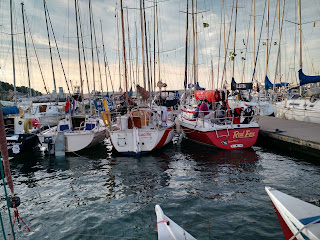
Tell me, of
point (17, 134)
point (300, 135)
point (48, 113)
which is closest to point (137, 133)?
point (17, 134)

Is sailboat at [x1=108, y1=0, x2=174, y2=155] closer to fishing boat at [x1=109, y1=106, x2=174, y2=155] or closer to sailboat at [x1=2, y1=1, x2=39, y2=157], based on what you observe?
fishing boat at [x1=109, y1=106, x2=174, y2=155]

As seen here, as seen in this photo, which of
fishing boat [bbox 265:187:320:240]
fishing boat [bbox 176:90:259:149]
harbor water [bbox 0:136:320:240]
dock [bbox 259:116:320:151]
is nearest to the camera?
fishing boat [bbox 265:187:320:240]

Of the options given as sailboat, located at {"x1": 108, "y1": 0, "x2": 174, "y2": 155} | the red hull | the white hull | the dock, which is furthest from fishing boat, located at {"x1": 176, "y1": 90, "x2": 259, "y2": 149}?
the white hull

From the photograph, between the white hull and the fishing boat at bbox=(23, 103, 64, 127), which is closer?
the white hull

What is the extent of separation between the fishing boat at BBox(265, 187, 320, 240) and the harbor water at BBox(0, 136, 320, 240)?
1.03 meters

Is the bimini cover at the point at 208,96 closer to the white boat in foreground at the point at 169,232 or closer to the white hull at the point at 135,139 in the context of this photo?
the white hull at the point at 135,139

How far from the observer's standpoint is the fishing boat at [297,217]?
3.86m

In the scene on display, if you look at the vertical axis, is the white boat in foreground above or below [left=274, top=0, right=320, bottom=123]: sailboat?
below

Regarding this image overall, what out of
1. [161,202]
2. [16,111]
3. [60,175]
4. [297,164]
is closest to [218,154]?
[297,164]

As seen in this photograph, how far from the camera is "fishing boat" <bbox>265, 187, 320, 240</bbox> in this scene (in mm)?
3865

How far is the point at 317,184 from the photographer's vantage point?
8039mm

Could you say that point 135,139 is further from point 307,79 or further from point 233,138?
point 307,79

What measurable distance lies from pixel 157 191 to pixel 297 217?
15.3ft

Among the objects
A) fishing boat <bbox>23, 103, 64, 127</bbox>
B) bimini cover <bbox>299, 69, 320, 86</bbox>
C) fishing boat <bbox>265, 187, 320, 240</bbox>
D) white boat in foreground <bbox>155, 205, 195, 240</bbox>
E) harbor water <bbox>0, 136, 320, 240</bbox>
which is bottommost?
harbor water <bbox>0, 136, 320, 240</bbox>
